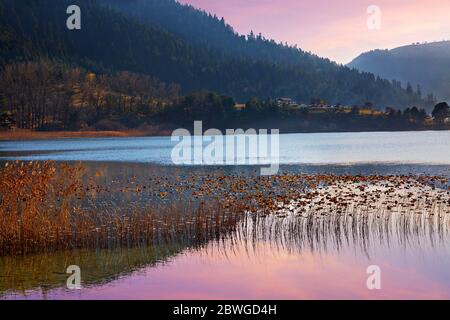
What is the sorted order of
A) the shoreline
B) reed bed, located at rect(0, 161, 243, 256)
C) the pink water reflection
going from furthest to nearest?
the shoreline < reed bed, located at rect(0, 161, 243, 256) < the pink water reflection

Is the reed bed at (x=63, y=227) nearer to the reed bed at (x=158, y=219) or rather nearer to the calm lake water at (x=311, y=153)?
the reed bed at (x=158, y=219)

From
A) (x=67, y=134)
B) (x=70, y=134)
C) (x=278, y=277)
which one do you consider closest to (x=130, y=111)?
(x=70, y=134)

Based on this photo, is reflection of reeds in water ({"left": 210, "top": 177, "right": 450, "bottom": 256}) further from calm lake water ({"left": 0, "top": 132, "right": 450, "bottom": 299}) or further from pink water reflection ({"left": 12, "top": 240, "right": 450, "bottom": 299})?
pink water reflection ({"left": 12, "top": 240, "right": 450, "bottom": 299})

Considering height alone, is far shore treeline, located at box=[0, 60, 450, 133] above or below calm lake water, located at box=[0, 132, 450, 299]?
above

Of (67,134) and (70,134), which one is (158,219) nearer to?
(67,134)

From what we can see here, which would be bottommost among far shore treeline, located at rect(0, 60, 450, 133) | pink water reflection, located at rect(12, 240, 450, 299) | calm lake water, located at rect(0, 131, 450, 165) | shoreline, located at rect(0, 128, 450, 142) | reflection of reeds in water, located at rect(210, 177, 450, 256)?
pink water reflection, located at rect(12, 240, 450, 299)

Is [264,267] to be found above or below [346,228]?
below

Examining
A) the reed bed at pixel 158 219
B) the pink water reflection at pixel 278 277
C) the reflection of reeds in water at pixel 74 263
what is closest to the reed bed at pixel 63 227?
the reed bed at pixel 158 219

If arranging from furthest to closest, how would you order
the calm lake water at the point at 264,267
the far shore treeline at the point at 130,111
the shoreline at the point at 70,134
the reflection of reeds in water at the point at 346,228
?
the far shore treeline at the point at 130,111
the shoreline at the point at 70,134
the reflection of reeds in water at the point at 346,228
the calm lake water at the point at 264,267

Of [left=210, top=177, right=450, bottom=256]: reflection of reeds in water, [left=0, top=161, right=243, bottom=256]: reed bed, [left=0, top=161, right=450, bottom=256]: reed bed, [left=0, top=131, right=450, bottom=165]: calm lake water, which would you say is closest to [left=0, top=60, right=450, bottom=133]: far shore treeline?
[left=0, top=131, right=450, bottom=165]: calm lake water

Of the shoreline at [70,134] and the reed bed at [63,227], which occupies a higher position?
the shoreline at [70,134]

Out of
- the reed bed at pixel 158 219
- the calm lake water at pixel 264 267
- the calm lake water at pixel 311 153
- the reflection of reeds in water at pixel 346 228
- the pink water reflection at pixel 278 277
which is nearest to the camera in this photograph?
the pink water reflection at pixel 278 277

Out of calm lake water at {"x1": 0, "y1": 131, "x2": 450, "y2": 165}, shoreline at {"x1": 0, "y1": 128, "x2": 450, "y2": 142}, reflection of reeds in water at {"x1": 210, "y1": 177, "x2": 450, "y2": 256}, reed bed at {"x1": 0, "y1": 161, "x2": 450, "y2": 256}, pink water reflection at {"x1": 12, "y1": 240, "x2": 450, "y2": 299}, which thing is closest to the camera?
pink water reflection at {"x1": 12, "y1": 240, "x2": 450, "y2": 299}
